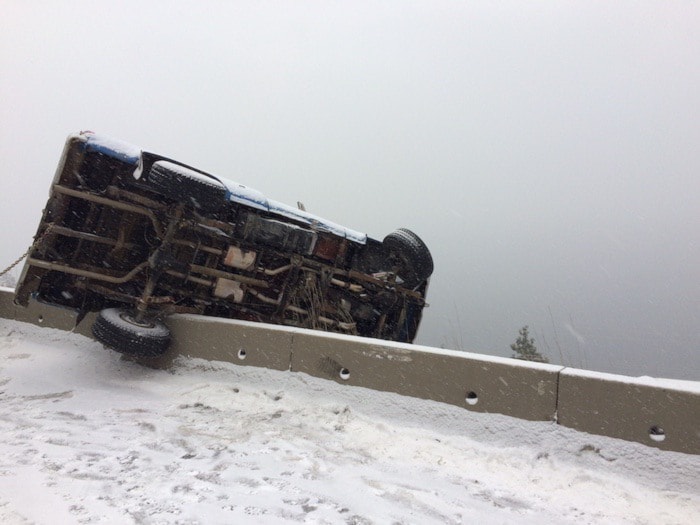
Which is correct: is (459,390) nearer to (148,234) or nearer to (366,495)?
(366,495)

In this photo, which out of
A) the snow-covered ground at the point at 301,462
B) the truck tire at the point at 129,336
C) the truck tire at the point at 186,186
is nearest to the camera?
the snow-covered ground at the point at 301,462

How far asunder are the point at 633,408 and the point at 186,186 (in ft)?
12.4

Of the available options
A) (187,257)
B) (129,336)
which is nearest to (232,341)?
(129,336)

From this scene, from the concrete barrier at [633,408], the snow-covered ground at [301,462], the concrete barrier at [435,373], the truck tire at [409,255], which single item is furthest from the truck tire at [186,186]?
the concrete barrier at [633,408]

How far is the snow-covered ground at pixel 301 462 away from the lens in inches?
73.7

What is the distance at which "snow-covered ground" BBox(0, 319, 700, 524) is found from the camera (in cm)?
187

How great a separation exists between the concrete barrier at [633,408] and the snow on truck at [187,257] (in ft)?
10.6

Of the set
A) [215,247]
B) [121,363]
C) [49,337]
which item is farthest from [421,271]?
[49,337]

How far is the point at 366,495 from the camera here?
6.85ft

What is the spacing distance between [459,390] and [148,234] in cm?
366

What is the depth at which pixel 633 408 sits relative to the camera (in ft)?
7.94

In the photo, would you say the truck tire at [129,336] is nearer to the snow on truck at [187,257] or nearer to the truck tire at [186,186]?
the snow on truck at [187,257]

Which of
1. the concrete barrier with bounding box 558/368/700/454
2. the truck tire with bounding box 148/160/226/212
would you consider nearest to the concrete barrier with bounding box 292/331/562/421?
the concrete barrier with bounding box 558/368/700/454

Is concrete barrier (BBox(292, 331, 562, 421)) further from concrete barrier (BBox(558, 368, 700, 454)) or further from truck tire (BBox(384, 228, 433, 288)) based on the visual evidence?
truck tire (BBox(384, 228, 433, 288))
